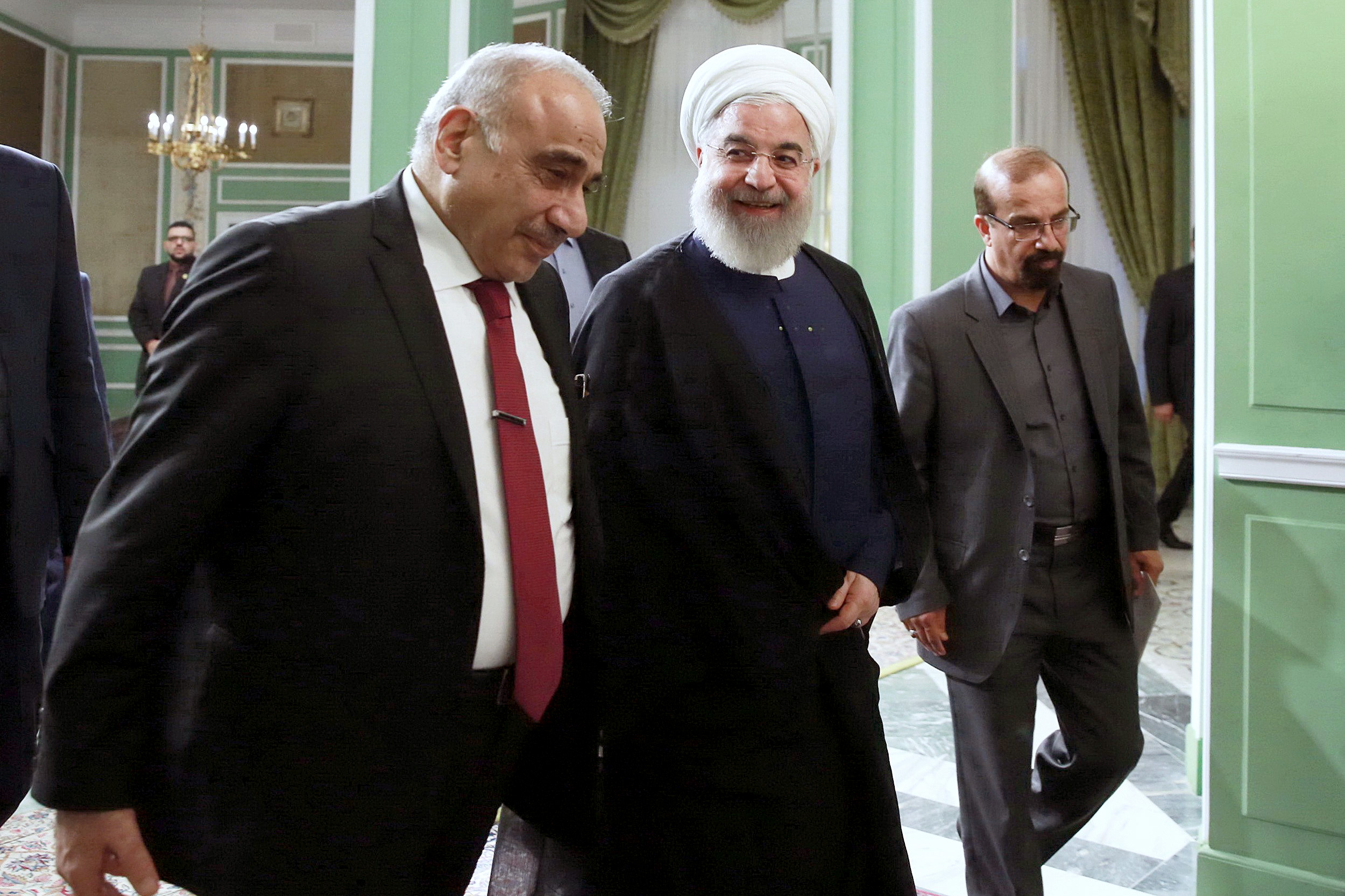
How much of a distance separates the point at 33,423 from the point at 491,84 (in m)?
0.98

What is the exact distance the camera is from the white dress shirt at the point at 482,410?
1.28 metres

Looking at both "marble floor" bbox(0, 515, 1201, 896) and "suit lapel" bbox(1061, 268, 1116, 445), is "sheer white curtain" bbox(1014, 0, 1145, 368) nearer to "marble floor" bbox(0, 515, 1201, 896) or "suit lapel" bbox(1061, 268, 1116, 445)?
"marble floor" bbox(0, 515, 1201, 896)

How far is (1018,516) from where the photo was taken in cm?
221

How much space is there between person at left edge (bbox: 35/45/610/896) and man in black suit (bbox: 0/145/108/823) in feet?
2.28

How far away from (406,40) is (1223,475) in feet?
14.0

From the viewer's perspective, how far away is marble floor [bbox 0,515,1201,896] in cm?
265

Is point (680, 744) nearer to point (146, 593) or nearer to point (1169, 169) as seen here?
point (146, 593)

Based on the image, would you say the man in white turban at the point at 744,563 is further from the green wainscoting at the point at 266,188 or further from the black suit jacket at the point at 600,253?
the green wainscoting at the point at 266,188

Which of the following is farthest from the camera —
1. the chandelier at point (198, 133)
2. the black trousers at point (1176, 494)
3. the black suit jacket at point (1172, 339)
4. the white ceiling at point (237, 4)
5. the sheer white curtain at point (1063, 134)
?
the white ceiling at point (237, 4)

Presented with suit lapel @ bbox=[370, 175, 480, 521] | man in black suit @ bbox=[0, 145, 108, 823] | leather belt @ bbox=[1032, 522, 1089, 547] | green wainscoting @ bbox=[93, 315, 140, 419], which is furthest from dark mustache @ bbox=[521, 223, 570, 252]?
green wainscoting @ bbox=[93, 315, 140, 419]

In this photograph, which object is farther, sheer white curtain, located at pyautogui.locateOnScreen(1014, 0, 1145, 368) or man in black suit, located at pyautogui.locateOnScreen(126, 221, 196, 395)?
man in black suit, located at pyautogui.locateOnScreen(126, 221, 196, 395)

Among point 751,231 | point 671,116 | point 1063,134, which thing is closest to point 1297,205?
point 751,231

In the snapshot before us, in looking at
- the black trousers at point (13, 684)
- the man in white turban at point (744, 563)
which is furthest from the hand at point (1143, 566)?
the black trousers at point (13, 684)

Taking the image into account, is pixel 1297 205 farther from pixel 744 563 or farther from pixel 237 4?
pixel 237 4
